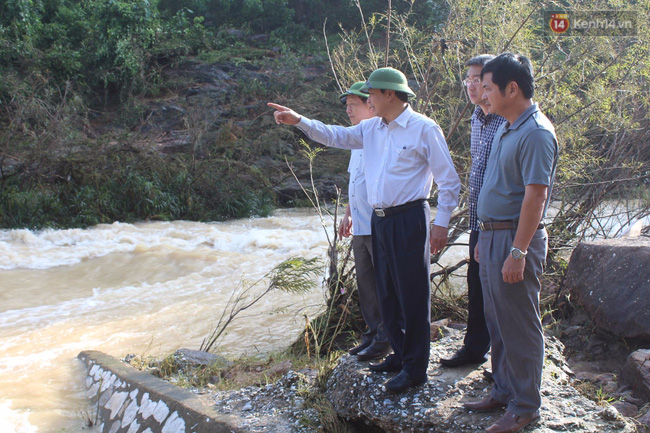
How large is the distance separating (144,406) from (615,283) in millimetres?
3223

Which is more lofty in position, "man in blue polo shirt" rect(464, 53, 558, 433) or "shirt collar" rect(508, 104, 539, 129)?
"shirt collar" rect(508, 104, 539, 129)

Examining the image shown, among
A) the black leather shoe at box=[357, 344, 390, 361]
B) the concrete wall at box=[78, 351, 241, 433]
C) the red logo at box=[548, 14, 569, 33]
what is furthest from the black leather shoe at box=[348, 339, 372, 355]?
the red logo at box=[548, 14, 569, 33]

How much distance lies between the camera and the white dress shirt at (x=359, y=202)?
3.63m

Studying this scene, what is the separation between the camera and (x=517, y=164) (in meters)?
2.47

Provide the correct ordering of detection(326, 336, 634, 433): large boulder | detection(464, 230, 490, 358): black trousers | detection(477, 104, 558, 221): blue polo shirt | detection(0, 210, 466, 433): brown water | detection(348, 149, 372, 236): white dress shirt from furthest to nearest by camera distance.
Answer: detection(0, 210, 466, 433): brown water → detection(348, 149, 372, 236): white dress shirt → detection(464, 230, 490, 358): black trousers → detection(326, 336, 634, 433): large boulder → detection(477, 104, 558, 221): blue polo shirt

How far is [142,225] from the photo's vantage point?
39.2ft

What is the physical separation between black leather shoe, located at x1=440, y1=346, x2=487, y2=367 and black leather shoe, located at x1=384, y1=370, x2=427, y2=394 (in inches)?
11.3

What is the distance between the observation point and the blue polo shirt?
237 centimetres

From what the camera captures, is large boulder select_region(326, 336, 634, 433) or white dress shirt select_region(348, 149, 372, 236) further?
white dress shirt select_region(348, 149, 372, 236)

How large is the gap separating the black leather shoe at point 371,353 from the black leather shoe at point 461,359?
369 millimetres

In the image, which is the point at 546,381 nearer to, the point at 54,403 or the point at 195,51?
the point at 54,403

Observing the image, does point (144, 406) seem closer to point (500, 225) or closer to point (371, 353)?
point (371, 353)

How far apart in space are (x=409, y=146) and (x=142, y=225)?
9.80 m

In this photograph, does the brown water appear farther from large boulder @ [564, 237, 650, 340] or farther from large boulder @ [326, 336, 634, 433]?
large boulder @ [564, 237, 650, 340]
